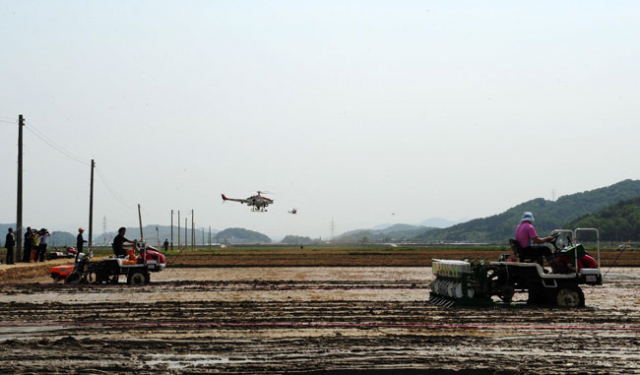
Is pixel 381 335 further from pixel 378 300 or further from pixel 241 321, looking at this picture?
pixel 378 300

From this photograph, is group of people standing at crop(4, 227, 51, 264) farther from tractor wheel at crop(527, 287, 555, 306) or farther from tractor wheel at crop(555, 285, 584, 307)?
tractor wheel at crop(555, 285, 584, 307)

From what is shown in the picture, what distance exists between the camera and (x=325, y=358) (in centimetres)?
1038

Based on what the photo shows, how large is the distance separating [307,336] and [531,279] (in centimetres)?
759

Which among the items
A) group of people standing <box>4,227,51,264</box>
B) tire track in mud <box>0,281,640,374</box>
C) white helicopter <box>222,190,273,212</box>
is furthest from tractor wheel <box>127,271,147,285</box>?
white helicopter <box>222,190,273,212</box>

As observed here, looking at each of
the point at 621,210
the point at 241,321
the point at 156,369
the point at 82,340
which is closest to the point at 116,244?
the point at 241,321

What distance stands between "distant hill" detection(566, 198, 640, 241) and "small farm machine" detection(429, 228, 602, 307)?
15866 centimetres

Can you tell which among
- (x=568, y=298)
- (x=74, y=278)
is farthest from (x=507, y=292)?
(x=74, y=278)

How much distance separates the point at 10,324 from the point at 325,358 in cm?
727

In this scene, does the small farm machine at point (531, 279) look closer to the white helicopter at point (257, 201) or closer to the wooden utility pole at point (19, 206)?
the wooden utility pole at point (19, 206)

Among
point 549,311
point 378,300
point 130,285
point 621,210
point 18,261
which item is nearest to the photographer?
point 549,311

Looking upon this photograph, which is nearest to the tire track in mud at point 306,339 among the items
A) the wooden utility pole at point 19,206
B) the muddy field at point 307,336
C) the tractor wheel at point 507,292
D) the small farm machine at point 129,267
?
the muddy field at point 307,336

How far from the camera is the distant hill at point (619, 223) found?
17575 cm

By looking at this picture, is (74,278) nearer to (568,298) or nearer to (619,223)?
(568,298)

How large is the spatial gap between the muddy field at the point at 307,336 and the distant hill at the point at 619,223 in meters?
161
